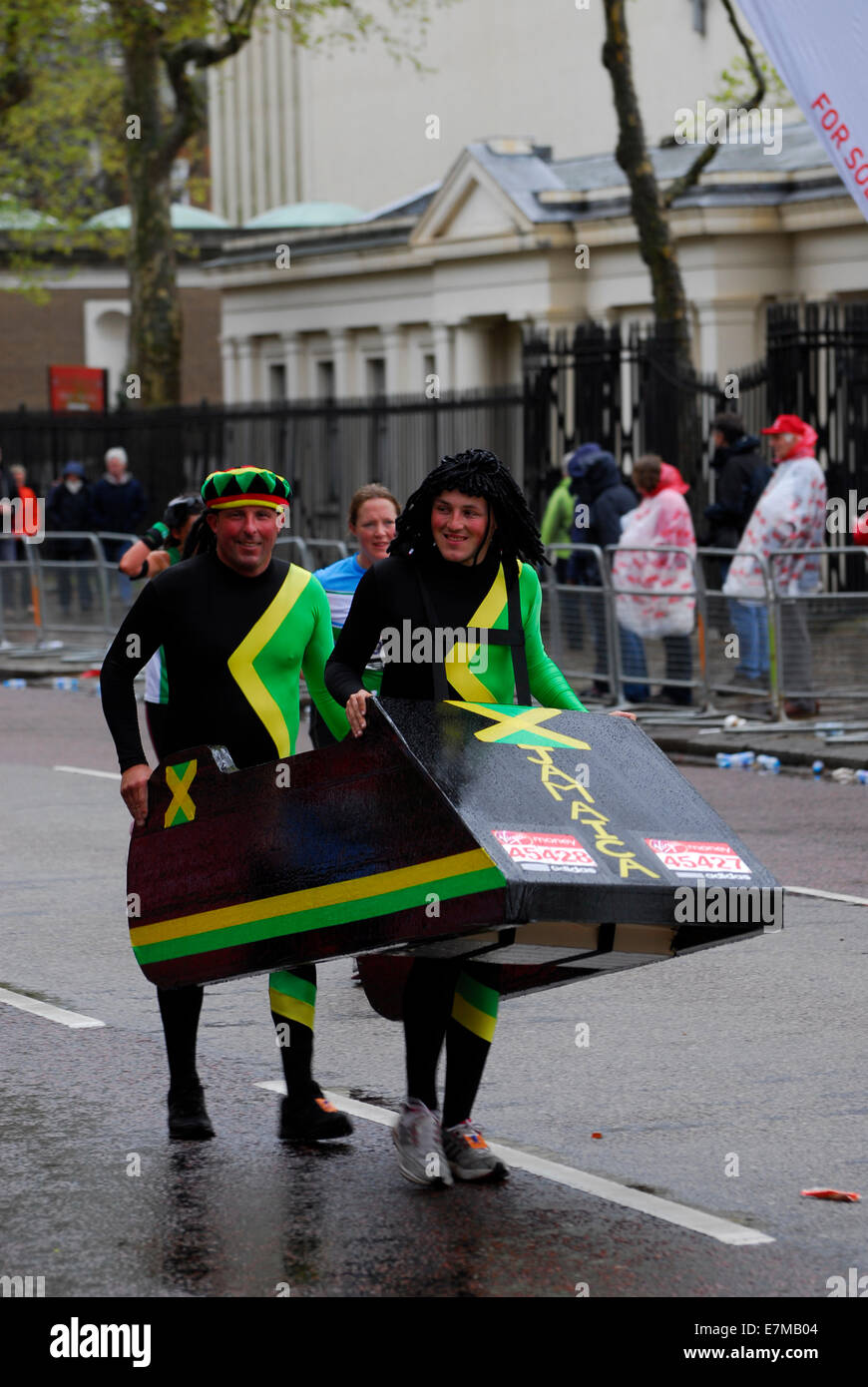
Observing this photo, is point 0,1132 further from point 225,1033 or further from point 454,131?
point 454,131

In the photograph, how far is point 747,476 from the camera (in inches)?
727

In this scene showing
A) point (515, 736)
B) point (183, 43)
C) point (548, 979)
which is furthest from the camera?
point (183, 43)

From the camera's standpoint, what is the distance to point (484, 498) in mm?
5895

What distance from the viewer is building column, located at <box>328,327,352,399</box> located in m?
36.1

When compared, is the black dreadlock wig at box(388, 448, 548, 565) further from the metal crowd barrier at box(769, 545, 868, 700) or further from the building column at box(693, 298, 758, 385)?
the building column at box(693, 298, 758, 385)

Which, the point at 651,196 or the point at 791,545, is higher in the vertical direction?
the point at 651,196

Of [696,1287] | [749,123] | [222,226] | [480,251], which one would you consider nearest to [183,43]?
[480,251]

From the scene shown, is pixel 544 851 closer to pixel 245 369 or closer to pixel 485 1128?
pixel 485 1128

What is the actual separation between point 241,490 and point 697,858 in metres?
1.64

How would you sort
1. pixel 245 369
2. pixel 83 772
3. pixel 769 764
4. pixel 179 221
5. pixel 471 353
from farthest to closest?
pixel 179 221 < pixel 245 369 < pixel 471 353 < pixel 83 772 < pixel 769 764

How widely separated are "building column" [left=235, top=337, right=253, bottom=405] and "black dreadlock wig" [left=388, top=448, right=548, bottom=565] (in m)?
32.7

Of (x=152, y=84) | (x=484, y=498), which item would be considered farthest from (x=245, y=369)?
(x=484, y=498)

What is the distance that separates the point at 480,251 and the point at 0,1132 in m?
25.8
